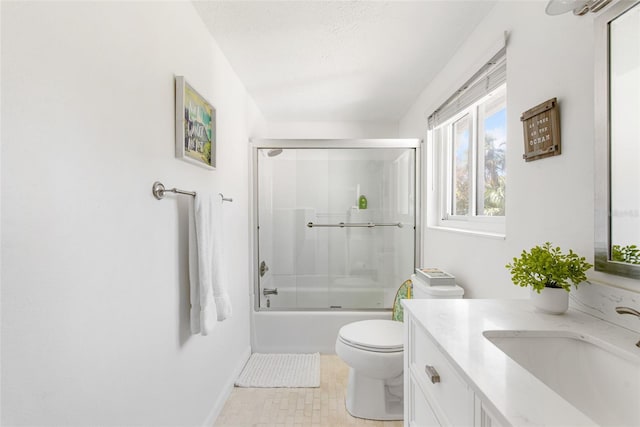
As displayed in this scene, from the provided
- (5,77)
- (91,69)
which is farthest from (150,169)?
(5,77)

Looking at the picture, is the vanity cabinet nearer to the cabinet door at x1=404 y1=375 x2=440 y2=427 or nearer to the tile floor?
the cabinet door at x1=404 y1=375 x2=440 y2=427

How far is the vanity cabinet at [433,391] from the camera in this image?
0.65 m

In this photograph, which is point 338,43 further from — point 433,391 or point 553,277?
point 433,391

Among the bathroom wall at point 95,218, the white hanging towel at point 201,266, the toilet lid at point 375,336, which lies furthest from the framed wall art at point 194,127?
the toilet lid at point 375,336

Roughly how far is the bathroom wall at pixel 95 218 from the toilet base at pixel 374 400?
0.86 m

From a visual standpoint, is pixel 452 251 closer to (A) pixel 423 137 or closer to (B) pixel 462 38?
(A) pixel 423 137

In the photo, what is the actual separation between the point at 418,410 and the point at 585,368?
0.48m

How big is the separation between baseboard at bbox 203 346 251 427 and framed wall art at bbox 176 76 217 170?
133 cm

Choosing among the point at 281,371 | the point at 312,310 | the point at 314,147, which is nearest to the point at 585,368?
the point at 281,371

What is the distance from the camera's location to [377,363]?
168 cm

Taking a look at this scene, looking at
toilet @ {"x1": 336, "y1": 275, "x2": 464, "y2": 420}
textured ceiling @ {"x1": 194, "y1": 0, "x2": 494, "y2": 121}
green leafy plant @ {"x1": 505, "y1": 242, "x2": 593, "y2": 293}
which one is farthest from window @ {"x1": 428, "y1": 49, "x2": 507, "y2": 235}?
green leafy plant @ {"x1": 505, "y1": 242, "x2": 593, "y2": 293}

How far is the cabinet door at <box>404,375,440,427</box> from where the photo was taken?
90 centimetres

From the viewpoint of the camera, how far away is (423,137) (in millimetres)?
2600

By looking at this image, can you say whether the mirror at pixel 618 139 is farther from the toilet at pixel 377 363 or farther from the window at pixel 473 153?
the toilet at pixel 377 363
